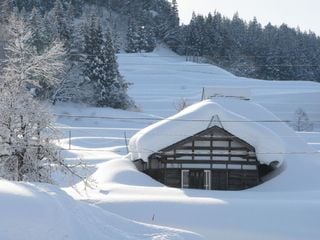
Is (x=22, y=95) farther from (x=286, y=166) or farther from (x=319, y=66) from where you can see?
(x=319, y=66)

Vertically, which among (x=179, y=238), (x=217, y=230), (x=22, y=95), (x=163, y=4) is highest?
(x=163, y=4)

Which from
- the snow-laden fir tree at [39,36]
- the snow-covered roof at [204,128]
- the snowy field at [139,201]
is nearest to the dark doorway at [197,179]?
the snowy field at [139,201]

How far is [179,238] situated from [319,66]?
370ft

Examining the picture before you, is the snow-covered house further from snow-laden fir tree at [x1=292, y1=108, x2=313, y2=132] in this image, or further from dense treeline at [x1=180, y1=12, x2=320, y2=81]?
dense treeline at [x1=180, y1=12, x2=320, y2=81]

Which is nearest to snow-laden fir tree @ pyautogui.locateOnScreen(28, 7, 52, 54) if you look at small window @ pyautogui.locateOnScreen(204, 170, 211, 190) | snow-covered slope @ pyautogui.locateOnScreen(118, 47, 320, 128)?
snow-covered slope @ pyautogui.locateOnScreen(118, 47, 320, 128)

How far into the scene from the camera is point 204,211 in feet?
63.4

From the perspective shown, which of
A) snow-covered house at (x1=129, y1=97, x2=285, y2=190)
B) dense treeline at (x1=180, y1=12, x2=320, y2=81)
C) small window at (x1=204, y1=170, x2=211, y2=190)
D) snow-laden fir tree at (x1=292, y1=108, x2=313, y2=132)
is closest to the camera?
snow-covered house at (x1=129, y1=97, x2=285, y2=190)

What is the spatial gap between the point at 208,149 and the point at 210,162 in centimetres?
62

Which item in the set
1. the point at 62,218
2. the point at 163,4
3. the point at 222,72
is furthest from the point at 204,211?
the point at 163,4

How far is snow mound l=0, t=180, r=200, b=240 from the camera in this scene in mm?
7664

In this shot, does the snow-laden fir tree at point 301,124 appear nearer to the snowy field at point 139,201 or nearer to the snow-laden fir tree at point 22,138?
the snowy field at point 139,201

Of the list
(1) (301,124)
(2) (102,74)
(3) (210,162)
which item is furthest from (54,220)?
(1) (301,124)

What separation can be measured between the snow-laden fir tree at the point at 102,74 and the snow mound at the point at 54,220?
50441 mm

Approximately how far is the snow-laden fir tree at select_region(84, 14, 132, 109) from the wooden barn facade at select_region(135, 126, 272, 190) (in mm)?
35408
